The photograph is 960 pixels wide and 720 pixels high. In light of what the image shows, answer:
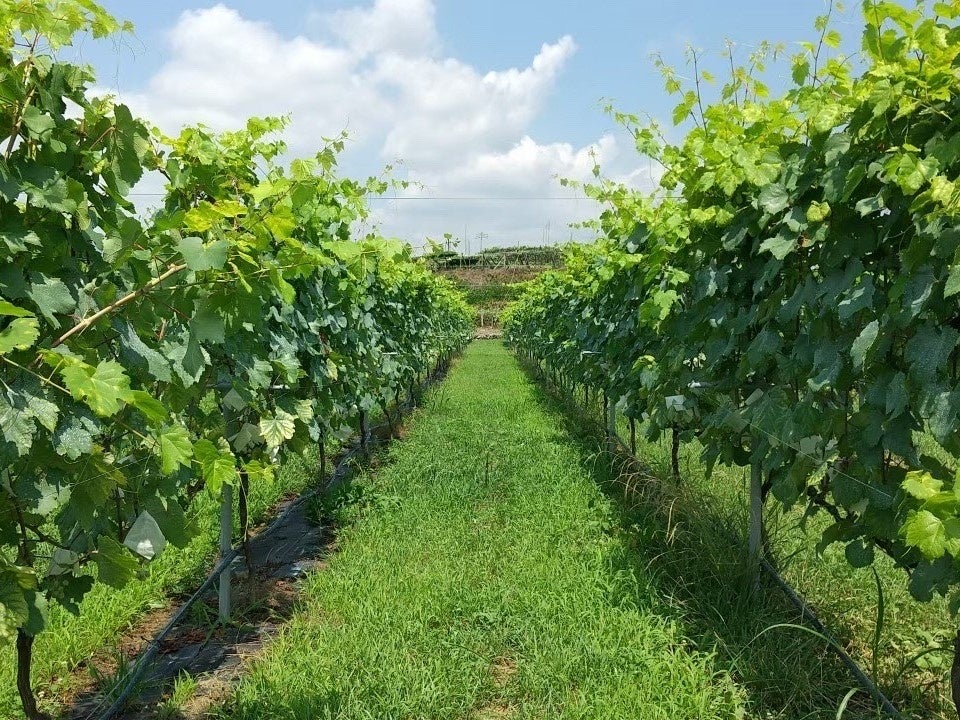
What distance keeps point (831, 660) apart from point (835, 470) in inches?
39.8

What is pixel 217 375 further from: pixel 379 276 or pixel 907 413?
pixel 379 276

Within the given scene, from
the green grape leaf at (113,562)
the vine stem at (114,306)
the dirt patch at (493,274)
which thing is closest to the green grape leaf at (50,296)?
the vine stem at (114,306)

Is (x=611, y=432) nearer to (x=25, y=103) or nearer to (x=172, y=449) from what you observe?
(x=172, y=449)

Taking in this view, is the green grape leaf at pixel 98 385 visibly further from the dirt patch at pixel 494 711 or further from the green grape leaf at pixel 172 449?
the dirt patch at pixel 494 711

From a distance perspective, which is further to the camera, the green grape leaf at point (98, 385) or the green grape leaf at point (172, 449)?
the green grape leaf at point (172, 449)

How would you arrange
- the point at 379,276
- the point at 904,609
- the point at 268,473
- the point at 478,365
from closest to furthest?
the point at 268,473 < the point at 904,609 < the point at 379,276 < the point at 478,365

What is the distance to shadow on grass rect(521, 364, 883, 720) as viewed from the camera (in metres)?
2.69

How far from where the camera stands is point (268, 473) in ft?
7.16

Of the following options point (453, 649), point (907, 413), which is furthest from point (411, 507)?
point (907, 413)

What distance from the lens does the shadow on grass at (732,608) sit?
2.69 m

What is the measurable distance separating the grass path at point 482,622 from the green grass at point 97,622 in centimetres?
76

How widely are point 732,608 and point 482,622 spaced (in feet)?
3.82

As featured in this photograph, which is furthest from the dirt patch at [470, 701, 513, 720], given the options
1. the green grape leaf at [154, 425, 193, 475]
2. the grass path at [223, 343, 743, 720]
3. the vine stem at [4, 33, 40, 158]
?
the vine stem at [4, 33, 40, 158]

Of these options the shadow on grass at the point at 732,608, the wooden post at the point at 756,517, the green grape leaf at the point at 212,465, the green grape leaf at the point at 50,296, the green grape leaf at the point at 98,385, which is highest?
the green grape leaf at the point at 50,296
